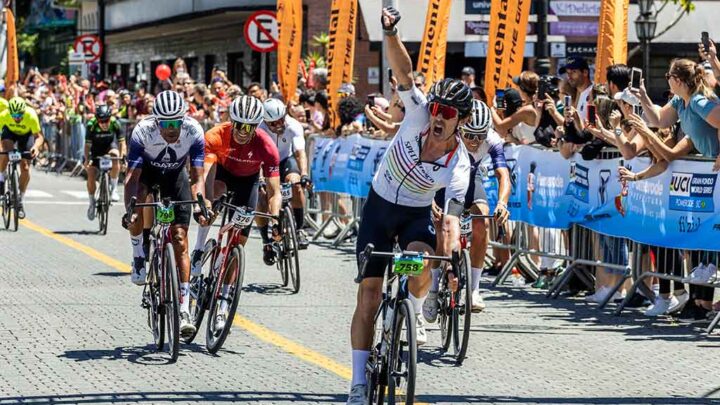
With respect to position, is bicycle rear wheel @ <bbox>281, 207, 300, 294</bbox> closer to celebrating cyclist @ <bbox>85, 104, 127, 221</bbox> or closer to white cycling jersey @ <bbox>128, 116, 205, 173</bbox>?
white cycling jersey @ <bbox>128, 116, 205, 173</bbox>

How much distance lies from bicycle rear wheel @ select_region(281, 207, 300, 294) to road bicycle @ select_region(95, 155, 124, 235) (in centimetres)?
600

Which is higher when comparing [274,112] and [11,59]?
[11,59]

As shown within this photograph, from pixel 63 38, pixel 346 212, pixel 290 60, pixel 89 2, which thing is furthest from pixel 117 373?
pixel 63 38

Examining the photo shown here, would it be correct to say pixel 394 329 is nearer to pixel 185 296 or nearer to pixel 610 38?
pixel 185 296

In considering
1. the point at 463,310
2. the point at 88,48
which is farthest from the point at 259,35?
the point at 88,48

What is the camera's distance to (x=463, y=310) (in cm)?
1102

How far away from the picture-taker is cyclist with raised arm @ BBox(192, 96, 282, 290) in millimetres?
12117

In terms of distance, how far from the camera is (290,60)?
87.7 ft

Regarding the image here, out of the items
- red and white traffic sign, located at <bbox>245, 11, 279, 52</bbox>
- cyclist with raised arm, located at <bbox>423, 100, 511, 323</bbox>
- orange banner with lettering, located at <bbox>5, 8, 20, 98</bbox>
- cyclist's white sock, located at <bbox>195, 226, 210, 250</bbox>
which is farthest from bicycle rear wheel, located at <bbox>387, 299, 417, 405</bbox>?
orange banner with lettering, located at <bbox>5, 8, 20, 98</bbox>

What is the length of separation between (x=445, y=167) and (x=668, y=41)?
3464 centimetres

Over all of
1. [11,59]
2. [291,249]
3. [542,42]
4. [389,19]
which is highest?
[542,42]

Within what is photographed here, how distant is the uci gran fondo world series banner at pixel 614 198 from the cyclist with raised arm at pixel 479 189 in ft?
1.47

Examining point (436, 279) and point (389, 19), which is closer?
point (389, 19)

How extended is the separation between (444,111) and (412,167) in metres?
0.35
